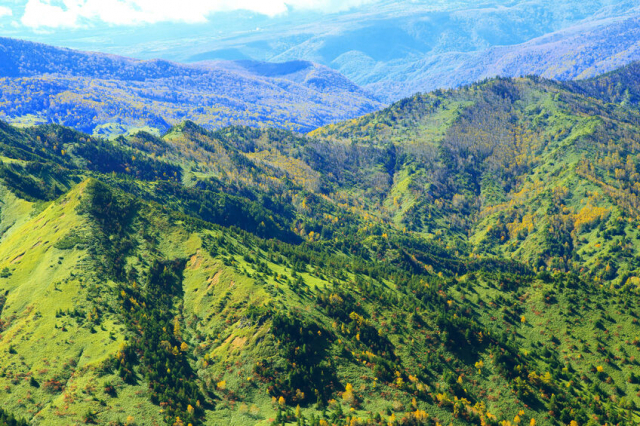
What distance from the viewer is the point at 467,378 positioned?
19088cm

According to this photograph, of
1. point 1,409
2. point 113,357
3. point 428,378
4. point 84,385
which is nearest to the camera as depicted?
point 1,409

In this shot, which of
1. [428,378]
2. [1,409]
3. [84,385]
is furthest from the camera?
[428,378]

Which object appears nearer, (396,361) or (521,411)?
(521,411)

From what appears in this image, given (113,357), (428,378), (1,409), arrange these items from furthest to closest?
(428,378) < (113,357) < (1,409)

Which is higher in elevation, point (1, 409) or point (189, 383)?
point (1, 409)

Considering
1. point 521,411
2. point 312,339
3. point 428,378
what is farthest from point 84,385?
point 521,411

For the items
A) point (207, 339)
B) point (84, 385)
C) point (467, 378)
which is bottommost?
point (467, 378)

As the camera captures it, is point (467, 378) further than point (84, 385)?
Yes

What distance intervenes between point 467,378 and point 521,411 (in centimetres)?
2516

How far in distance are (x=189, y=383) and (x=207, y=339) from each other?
101ft

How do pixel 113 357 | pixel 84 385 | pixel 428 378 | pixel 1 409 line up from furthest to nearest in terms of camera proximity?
pixel 428 378 → pixel 113 357 → pixel 84 385 → pixel 1 409

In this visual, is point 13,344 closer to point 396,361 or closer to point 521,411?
point 396,361

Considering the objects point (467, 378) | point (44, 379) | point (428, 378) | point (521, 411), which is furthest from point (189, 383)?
point (521, 411)

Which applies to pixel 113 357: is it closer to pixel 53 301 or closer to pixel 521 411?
pixel 53 301
